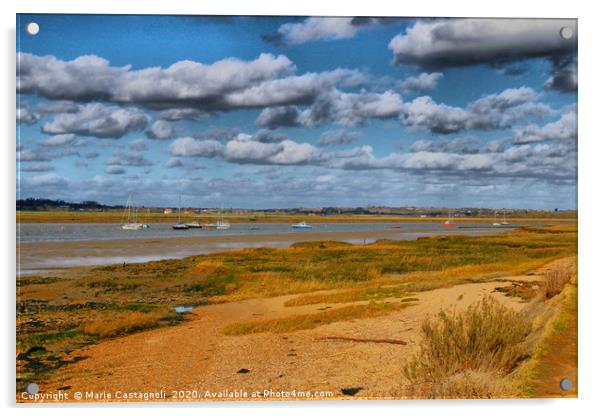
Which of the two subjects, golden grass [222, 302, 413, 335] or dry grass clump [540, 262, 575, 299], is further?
golden grass [222, 302, 413, 335]

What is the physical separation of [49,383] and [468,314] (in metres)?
4.75

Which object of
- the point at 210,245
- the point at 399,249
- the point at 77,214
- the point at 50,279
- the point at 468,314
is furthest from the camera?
the point at 210,245

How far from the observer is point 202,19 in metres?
6.25

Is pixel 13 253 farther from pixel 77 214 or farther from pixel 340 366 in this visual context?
pixel 340 366

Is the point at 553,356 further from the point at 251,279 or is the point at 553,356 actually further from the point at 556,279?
the point at 251,279

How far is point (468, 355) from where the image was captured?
5961 mm

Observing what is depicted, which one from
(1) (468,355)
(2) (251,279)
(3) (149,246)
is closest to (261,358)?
(1) (468,355)

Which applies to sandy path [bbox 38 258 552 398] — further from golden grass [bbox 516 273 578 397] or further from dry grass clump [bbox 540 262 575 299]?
golden grass [bbox 516 273 578 397]

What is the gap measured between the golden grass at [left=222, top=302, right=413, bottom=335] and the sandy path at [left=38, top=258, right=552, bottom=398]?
0.14 m

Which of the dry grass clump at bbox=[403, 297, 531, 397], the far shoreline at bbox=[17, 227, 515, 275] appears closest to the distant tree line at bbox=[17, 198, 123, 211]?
the far shoreline at bbox=[17, 227, 515, 275]

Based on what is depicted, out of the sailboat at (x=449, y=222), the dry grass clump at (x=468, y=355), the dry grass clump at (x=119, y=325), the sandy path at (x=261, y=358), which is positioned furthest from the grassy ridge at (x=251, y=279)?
the dry grass clump at (x=468, y=355)

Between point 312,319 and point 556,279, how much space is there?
3.31 metres

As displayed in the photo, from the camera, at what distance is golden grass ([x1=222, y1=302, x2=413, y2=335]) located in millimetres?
7125
